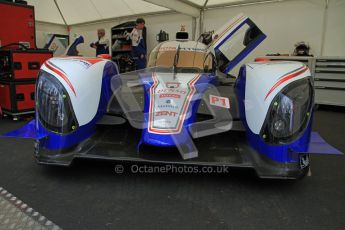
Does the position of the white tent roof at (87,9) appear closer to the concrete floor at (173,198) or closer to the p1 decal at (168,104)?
the p1 decal at (168,104)

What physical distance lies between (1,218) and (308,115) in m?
1.99

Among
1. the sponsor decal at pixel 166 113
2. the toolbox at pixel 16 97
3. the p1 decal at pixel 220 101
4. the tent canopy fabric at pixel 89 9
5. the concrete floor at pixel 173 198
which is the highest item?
the tent canopy fabric at pixel 89 9

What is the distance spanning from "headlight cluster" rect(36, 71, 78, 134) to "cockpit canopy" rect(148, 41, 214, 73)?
113 cm

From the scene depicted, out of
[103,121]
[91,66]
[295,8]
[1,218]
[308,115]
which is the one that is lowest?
[1,218]

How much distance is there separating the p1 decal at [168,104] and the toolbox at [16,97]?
8.93 ft

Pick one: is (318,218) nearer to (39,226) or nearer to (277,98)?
(277,98)

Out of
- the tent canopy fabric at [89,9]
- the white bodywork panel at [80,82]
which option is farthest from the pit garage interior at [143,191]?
the tent canopy fabric at [89,9]

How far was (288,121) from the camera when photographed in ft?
6.23

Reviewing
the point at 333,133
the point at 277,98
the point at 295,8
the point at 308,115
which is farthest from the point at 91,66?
the point at 295,8

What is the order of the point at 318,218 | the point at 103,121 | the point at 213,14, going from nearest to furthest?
the point at 318,218
the point at 103,121
the point at 213,14

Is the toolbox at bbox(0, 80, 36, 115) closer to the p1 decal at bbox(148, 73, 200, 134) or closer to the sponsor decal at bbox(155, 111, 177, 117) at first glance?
the p1 decal at bbox(148, 73, 200, 134)

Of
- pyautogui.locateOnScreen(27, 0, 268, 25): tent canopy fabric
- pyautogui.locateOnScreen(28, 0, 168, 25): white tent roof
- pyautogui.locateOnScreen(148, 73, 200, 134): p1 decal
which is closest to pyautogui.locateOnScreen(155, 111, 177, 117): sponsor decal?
pyautogui.locateOnScreen(148, 73, 200, 134): p1 decal

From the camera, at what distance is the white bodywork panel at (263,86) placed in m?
1.98

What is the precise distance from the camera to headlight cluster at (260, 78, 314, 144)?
74.9 inches
